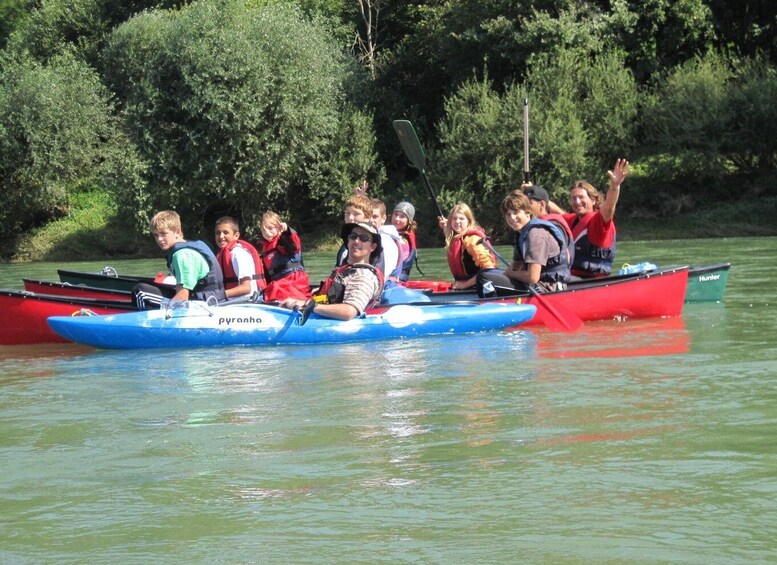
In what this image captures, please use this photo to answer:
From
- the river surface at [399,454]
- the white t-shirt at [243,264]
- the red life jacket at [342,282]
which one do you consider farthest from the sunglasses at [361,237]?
the white t-shirt at [243,264]

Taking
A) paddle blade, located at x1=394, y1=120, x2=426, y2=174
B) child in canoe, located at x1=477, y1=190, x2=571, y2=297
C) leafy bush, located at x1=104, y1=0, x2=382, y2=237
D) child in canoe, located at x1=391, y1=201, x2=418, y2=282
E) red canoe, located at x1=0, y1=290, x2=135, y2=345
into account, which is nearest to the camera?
child in canoe, located at x1=477, y1=190, x2=571, y2=297

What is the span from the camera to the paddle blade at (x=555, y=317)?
8.50 m

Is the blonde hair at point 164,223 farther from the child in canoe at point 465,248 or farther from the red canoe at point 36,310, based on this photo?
the child in canoe at point 465,248

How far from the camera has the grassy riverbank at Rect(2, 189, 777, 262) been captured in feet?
80.3

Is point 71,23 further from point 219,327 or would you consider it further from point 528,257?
point 528,257

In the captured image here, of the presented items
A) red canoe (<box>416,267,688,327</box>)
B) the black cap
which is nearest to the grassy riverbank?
red canoe (<box>416,267,688,327</box>)

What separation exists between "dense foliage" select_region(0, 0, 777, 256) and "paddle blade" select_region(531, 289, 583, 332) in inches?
641

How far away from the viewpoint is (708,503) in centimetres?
407

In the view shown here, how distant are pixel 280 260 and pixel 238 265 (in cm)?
52

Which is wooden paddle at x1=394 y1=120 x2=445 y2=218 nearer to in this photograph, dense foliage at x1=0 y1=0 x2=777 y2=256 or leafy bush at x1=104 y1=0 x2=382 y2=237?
dense foliage at x1=0 y1=0 x2=777 y2=256

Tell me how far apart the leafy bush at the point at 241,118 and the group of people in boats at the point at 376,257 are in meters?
16.3

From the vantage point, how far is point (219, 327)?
26.7 ft

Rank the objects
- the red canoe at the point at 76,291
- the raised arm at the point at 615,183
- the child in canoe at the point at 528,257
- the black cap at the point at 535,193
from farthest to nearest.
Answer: the red canoe at the point at 76,291 < the black cap at the point at 535,193 < the child in canoe at the point at 528,257 < the raised arm at the point at 615,183

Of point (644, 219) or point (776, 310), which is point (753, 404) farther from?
point (644, 219)
